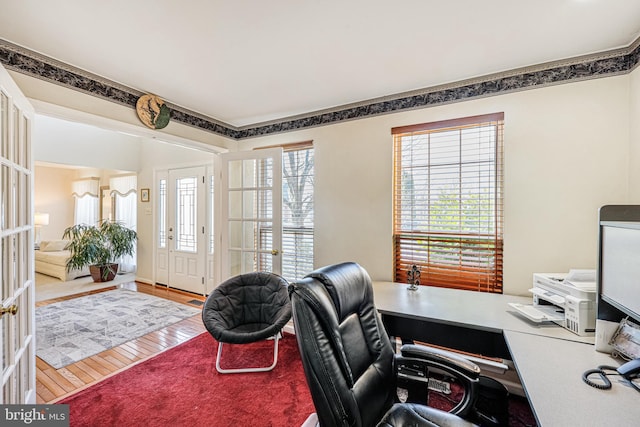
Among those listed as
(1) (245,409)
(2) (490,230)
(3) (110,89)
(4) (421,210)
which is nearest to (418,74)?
(4) (421,210)

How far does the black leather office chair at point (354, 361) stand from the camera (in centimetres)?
102

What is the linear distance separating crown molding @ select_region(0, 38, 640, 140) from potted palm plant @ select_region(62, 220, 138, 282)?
3.44 metres

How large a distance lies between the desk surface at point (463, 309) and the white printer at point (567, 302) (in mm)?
46

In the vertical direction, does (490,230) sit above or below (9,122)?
below

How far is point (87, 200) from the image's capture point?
6.95 meters

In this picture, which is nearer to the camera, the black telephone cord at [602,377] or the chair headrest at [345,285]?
the black telephone cord at [602,377]

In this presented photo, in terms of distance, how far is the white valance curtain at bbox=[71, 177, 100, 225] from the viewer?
6.83 metres

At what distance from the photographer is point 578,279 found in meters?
1.65

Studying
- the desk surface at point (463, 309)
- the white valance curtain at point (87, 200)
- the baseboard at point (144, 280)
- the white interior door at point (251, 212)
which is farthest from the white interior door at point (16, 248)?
the white valance curtain at point (87, 200)

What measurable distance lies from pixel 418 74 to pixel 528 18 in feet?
2.54

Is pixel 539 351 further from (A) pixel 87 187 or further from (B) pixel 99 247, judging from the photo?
(A) pixel 87 187

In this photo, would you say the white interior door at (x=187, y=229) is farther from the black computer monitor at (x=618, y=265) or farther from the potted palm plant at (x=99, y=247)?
the black computer monitor at (x=618, y=265)

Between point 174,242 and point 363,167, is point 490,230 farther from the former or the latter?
point 174,242

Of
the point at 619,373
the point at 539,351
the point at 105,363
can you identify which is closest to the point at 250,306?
the point at 105,363
